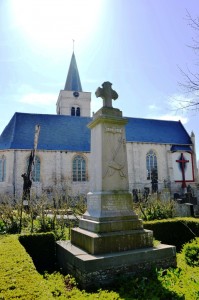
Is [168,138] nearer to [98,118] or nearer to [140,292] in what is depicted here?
[98,118]

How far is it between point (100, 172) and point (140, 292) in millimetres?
2529

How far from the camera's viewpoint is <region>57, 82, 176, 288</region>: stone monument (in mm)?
4496

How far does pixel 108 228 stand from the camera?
511 cm

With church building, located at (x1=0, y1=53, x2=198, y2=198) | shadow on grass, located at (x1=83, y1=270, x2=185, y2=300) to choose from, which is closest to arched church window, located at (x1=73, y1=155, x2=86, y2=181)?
church building, located at (x1=0, y1=53, x2=198, y2=198)

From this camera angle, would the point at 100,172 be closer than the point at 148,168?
Yes

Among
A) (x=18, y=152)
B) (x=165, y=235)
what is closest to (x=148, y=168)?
(x=18, y=152)

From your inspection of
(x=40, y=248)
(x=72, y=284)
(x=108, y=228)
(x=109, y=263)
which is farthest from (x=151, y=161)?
(x=72, y=284)

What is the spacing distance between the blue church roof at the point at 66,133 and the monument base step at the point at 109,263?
70.3ft

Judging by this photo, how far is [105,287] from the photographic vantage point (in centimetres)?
429

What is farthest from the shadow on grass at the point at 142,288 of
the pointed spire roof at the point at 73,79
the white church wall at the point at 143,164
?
the pointed spire roof at the point at 73,79

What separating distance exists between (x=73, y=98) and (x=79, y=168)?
12.8 m

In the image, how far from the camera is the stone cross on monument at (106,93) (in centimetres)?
630

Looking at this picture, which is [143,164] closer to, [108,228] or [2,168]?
[2,168]

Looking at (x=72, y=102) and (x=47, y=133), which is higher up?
(x=72, y=102)
